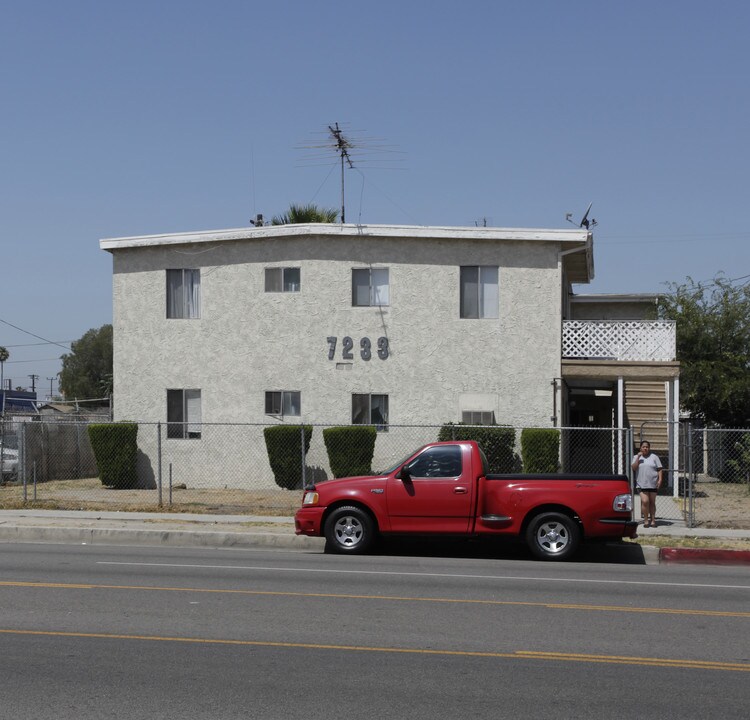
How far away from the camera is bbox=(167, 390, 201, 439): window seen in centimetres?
2555

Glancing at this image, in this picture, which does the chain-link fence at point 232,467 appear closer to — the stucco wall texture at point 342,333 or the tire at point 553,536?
the stucco wall texture at point 342,333

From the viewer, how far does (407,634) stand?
8820 mm

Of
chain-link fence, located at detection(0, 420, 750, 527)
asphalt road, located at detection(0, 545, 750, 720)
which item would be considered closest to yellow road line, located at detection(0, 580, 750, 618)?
asphalt road, located at detection(0, 545, 750, 720)

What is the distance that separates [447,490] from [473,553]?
151 centimetres

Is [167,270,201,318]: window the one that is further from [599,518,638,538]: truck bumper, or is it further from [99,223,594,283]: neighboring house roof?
[599,518,638,538]: truck bumper

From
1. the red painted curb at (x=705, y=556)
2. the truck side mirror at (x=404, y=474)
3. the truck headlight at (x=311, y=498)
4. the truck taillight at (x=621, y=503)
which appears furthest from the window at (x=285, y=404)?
the truck taillight at (x=621, y=503)

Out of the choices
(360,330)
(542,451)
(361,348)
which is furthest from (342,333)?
(542,451)

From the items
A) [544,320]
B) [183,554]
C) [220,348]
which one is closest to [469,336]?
Result: [544,320]

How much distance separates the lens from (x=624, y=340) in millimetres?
23578

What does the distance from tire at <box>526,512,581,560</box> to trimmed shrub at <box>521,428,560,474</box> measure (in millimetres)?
7919

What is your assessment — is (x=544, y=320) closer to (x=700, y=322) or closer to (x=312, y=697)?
(x=700, y=322)

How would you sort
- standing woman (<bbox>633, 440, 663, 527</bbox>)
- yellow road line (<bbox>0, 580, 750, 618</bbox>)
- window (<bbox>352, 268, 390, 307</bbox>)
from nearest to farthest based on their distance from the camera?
yellow road line (<bbox>0, 580, 750, 618</bbox>) → standing woman (<bbox>633, 440, 663, 527</bbox>) → window (<bbox>352, 268, 390, 307</bbox>)

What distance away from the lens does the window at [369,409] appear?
24641 mm

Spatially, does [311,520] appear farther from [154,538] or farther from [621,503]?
[621,503]
